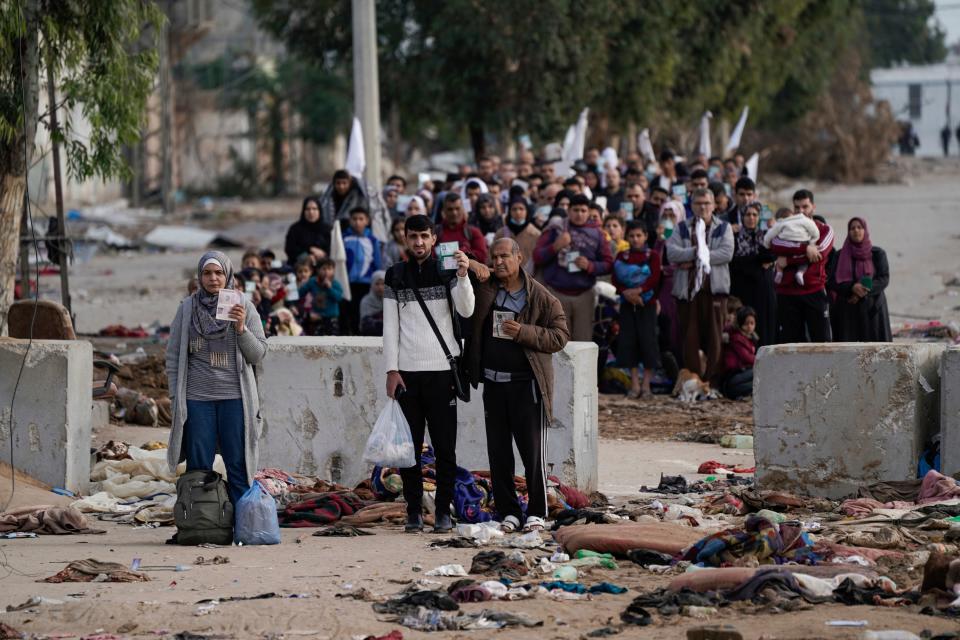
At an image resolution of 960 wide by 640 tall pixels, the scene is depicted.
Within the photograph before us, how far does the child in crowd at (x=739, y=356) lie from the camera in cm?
1541

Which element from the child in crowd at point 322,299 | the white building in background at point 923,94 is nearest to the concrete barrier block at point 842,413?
the child in crowd at point 322,299

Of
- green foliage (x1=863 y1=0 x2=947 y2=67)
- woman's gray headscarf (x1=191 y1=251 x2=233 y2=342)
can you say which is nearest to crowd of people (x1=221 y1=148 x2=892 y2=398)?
woman's gray headscarf (x1=191 y1=251 x2=233 y2=342)

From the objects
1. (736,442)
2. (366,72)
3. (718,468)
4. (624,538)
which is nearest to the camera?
(624,538)

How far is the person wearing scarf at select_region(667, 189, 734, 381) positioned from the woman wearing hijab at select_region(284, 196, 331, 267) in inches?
152

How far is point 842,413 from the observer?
10.5m

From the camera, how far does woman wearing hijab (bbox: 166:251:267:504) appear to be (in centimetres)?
946

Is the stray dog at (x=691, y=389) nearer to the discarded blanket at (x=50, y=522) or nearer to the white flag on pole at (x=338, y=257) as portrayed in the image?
the white flag on pole at (x=338, y=257)

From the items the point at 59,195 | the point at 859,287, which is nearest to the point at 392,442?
the point at 59,195

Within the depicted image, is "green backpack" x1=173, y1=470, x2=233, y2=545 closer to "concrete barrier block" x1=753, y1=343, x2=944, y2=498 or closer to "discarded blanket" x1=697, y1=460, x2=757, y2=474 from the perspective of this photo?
"concrete barrier block" x1=753, y1=343, x2=944, y2=498

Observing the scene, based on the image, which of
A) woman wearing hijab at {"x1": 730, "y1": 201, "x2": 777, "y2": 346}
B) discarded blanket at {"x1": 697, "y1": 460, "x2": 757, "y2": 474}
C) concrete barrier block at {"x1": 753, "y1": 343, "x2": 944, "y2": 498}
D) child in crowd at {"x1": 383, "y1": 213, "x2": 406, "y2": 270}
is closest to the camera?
concrete barrier block at {"x1": 753, "y1": 343, "x2": 944, "y2": 498}

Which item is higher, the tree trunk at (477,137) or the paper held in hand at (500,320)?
the tree trunk at (477,137)

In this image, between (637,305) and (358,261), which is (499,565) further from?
(358,261)

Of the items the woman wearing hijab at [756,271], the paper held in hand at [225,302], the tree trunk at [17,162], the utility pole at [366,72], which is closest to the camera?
the paper held in hand at [225,302]

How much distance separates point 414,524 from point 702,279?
20.7 feet
